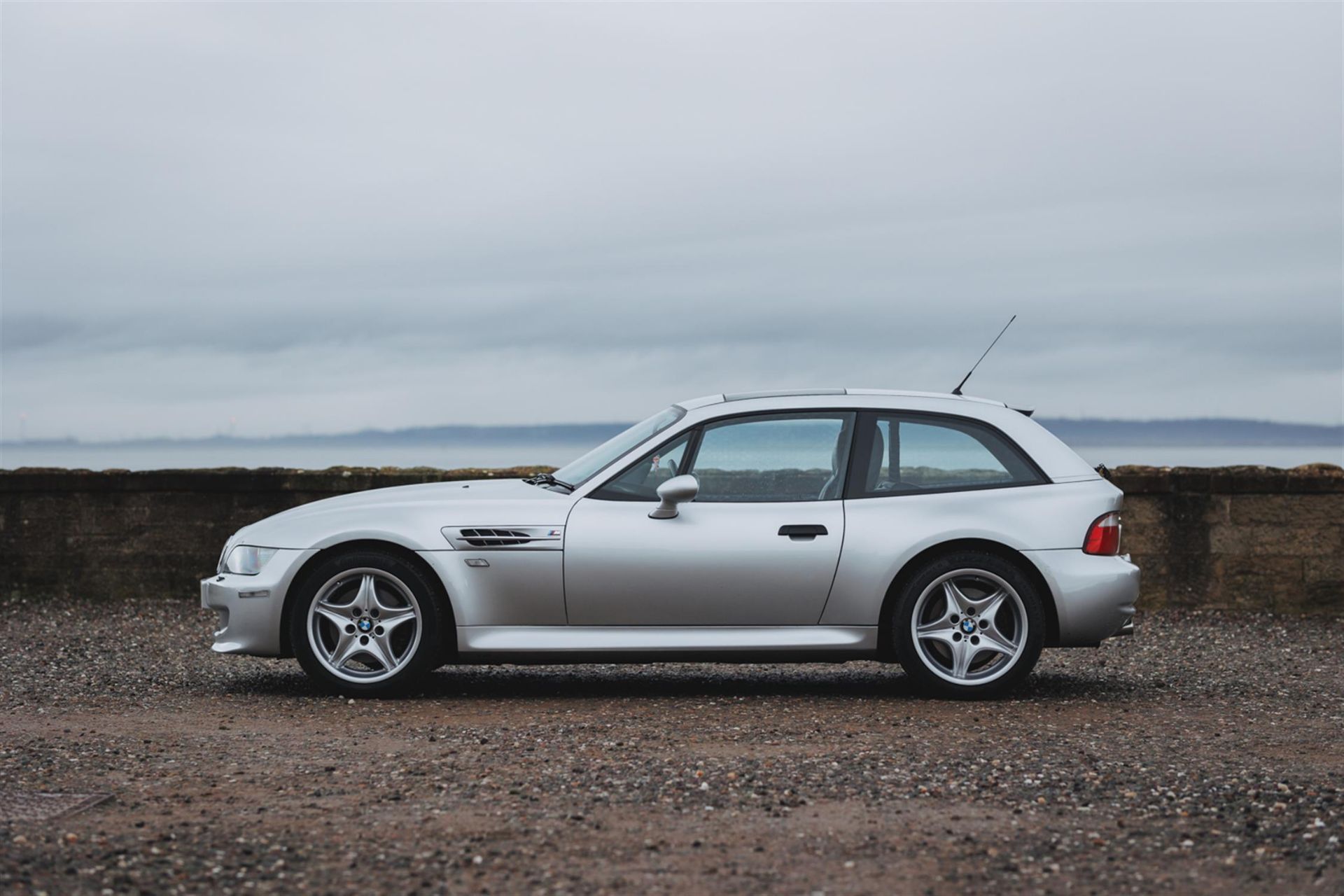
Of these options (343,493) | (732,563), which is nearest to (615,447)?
(732,563)

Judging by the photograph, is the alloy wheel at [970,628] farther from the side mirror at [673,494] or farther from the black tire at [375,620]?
the black tire at [375,620]

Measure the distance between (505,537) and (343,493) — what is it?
19.2 feet

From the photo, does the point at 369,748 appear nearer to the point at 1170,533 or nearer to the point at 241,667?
the point at 241,667

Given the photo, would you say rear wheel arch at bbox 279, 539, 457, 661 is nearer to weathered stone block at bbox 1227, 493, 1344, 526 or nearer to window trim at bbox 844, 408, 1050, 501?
window trim at bbox 844, 408, 1050, 501

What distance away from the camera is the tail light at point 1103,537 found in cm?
738

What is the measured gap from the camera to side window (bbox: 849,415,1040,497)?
7.45m

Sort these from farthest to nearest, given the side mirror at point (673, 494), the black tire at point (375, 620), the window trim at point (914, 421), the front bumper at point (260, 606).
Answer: the window trim at point (914, 421) < the front bumper at point (260, 606) < the black tire at point (375, 620) < the side mirror at point (673, 494)

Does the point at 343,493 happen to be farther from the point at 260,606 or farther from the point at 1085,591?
the point at 1085,591

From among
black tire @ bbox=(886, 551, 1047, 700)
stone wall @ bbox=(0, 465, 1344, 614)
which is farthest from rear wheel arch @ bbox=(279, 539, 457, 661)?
stone wall @ bbox=(0, 465, 1344, 614)

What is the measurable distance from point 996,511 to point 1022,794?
2.54m

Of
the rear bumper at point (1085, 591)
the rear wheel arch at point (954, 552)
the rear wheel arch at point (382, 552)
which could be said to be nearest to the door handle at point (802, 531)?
the rear wheel arch at point (954, 552)

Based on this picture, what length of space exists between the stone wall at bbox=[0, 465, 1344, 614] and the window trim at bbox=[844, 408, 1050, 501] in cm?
472

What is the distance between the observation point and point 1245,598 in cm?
1198

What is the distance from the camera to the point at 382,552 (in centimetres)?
727
